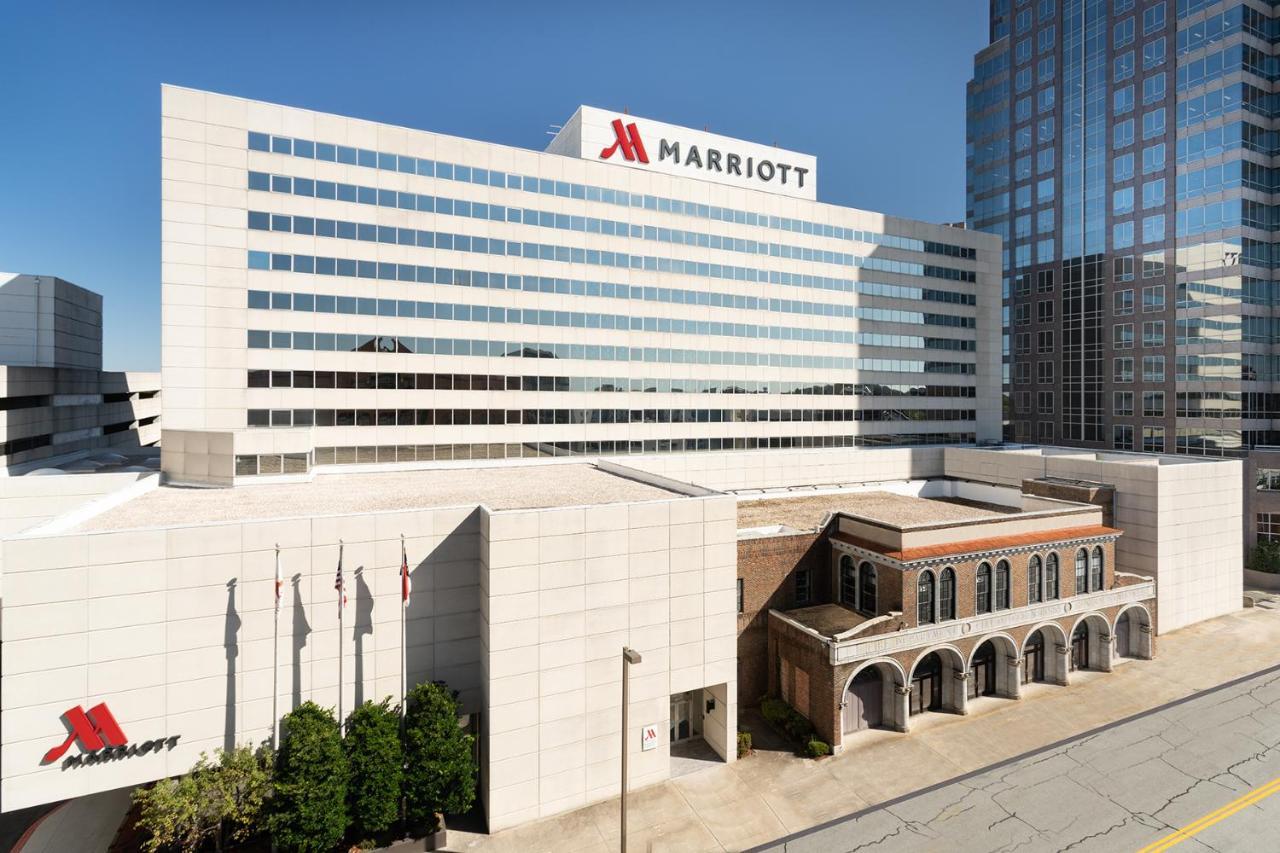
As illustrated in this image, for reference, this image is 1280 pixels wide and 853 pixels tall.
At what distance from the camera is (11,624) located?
62.3 feet

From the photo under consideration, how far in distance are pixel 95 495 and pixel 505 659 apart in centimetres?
3021

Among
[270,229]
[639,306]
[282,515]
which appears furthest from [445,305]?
[282,515]

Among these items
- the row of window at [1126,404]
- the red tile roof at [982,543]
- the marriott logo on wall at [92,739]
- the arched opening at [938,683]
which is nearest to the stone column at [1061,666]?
the red tile roof at [982,543]

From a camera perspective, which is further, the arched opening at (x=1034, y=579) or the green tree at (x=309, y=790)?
the arched opening at (x=1034, y=579)

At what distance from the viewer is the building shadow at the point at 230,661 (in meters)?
21.8

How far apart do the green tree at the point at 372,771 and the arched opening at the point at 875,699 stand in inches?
798

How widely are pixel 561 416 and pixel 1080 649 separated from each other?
37.7m

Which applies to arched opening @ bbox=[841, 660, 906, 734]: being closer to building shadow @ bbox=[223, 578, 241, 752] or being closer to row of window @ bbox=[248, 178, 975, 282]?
building shadow @ bbox=[223, 578, 241, 752]

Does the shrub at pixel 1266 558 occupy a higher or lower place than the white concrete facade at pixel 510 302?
lower

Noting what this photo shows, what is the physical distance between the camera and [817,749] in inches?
1080

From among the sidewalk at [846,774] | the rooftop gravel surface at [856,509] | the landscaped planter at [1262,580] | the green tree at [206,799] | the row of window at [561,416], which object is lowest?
the sidewalk at [846,774]

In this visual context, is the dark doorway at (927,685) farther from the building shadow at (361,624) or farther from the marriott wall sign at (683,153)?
the marriott wall sign at (683,153)

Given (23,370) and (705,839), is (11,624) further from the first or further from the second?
(23,370)

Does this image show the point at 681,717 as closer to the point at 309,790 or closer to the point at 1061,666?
the point at 309,790
